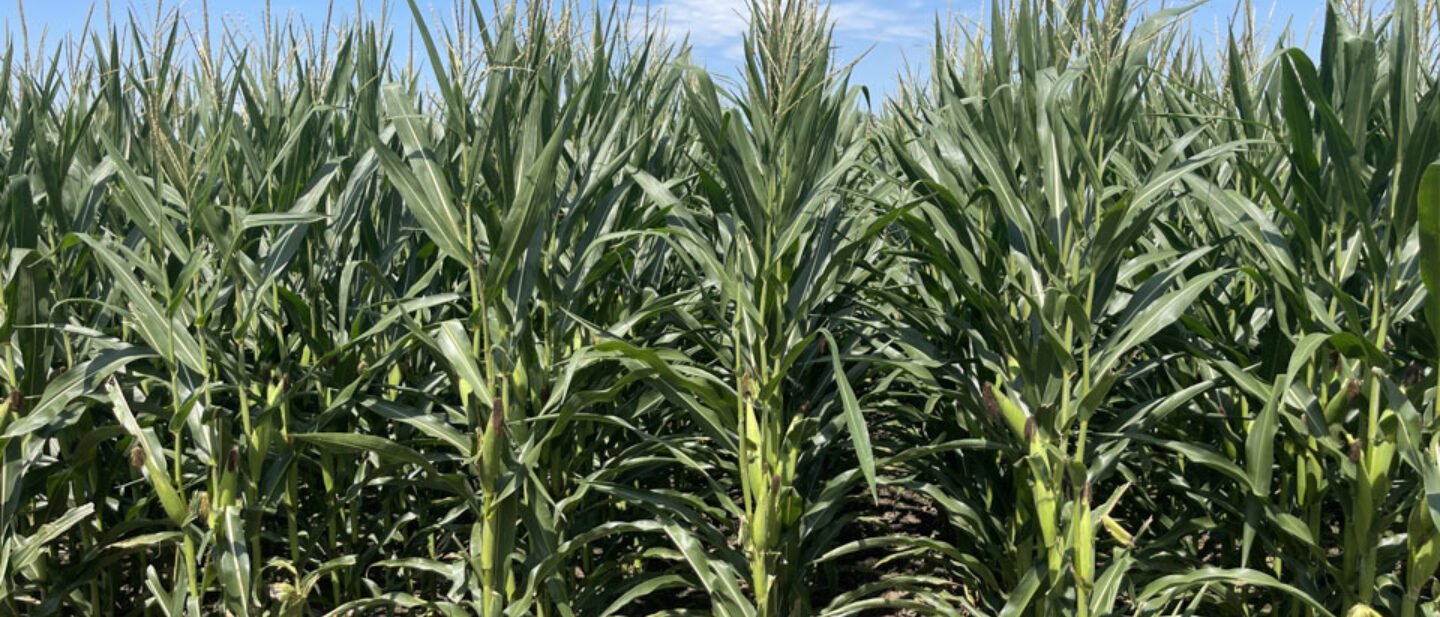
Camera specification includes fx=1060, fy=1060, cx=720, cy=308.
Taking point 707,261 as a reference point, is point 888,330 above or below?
below

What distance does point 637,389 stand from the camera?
2832mm

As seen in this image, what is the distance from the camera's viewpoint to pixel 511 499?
2398 mm

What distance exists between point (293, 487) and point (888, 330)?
5.10 ft

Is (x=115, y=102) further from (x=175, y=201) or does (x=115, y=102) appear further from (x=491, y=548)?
(x=491, y=548)

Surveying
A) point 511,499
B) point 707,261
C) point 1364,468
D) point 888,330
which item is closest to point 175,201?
point 511,499

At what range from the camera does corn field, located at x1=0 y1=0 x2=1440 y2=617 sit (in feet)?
7.08

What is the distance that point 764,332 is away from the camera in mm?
2244

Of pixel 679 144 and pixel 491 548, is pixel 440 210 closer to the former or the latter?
pixel 491 548

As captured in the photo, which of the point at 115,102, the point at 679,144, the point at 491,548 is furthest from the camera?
the point at 679,144

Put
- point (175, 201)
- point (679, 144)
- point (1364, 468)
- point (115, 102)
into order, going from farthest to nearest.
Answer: point (679, 144), point (115, 102), point (175, 201), point (1364, 468)

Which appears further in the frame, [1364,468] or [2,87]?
[2,87]

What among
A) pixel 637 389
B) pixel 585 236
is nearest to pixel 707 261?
pixel 585 236

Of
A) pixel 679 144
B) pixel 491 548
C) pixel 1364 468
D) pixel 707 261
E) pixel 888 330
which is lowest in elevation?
pixel 491 548

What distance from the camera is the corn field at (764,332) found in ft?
A: 7.08
